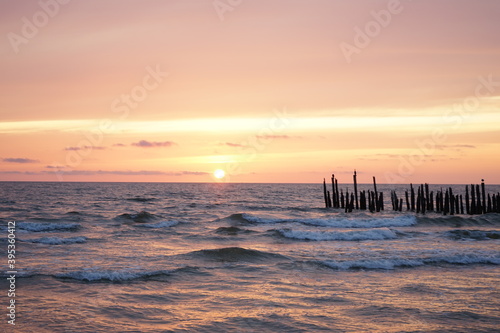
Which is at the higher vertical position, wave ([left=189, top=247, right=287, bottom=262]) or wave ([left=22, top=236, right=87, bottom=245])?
wave ([left=22, top=236, right=87, bottom=245])

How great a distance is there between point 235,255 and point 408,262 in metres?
6.49

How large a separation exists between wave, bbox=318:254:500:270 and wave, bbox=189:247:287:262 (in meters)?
2.53

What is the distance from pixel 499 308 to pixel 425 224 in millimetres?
23308

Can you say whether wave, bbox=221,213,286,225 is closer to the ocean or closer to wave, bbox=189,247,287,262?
the ocean

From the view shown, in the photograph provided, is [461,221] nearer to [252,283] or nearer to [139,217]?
[139,217]

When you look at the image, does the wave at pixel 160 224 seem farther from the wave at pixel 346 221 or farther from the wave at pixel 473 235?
the wave at pixel 473 235

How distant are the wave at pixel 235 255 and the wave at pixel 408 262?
99.7 inches

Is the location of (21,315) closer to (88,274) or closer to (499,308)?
(88,274)

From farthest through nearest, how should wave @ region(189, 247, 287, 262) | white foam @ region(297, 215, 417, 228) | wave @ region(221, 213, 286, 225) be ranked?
wave @ region(221, 213, 286, 225) → white foam @ region(297, 215, 417, 228) → wave @ region(189, 247, 287, 262)

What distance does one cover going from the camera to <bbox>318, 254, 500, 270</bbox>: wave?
16078 mm

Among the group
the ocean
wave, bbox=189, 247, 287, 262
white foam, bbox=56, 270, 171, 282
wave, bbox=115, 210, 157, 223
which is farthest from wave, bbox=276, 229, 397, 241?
white foam, bbox=56, 270, 171, 282

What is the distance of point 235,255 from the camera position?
18.2 metres

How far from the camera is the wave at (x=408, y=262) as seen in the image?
1608 cm

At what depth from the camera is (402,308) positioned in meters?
10.7
